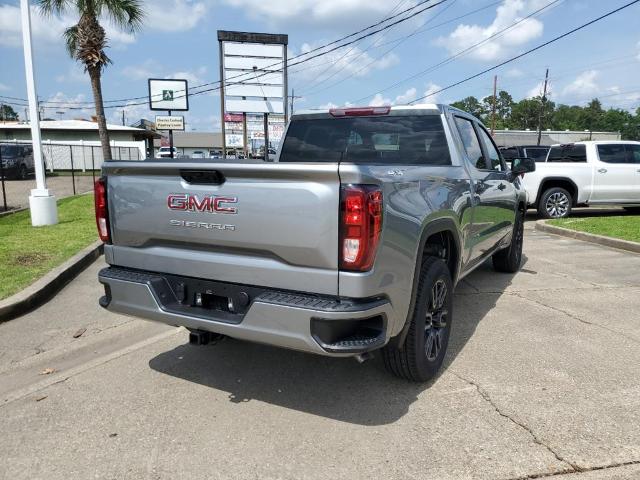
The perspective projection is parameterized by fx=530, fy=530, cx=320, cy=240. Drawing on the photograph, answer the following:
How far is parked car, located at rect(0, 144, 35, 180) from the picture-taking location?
79.6 ft

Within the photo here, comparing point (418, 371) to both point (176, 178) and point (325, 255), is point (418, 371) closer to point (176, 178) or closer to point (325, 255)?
point (325, 255)

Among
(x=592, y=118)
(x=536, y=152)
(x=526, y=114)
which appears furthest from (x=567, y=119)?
(x=536, y=152)

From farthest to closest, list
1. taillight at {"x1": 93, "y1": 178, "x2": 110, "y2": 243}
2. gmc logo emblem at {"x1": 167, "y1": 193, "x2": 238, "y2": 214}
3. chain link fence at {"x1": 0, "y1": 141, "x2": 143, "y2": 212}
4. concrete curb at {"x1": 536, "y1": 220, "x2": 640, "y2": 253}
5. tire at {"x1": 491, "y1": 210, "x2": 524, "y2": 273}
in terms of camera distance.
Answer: chain link fence at {"x1": 0, "y1": 141, "x2": 143, "y2": 212}
concrete curb at {"x1": 536, "y1": 220, "x2": 640, "y2": 253}
tire at {"x1": 491, "y1": 210, "x2": 524, "y2": 273}
taillight at {"x1": 93, "y1": 178, "x2": 110, "y2": 243}
gmc logo emblem at {"x1": 167, "y1": 193, "x2": 238, "y2": 214}

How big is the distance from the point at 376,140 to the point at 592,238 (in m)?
6.62

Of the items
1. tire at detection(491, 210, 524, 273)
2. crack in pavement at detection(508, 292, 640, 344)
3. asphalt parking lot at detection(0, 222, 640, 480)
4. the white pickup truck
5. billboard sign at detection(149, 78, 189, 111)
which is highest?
billboard sign at detection(149, 78, 189, 111)

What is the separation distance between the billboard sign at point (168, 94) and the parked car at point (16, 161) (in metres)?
9.18

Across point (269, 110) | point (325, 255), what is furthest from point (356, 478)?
point (269, 110)

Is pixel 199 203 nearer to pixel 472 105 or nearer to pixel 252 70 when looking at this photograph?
pixel 252 70

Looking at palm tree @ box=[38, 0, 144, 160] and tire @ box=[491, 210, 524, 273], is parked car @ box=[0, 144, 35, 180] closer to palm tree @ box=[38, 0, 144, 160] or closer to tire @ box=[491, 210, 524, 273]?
palm tree @ box=[38, 0, 144, 160]

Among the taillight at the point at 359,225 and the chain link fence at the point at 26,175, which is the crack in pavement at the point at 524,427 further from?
the chain link fence at the point at 26,175

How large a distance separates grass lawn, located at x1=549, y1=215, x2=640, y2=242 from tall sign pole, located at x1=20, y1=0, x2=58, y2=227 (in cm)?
1020

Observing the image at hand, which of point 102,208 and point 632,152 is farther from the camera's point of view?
point 632,152

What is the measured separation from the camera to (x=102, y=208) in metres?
3.60

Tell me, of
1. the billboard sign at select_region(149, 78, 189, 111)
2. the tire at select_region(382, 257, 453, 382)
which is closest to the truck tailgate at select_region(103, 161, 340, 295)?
the tire at select_region(382, 257, 453, 382)
